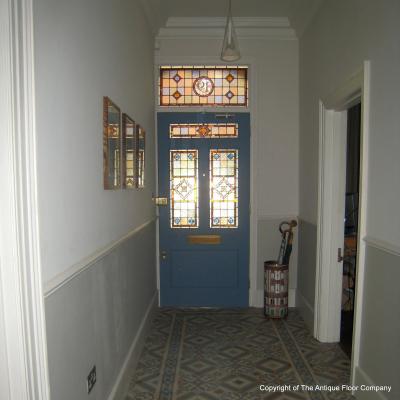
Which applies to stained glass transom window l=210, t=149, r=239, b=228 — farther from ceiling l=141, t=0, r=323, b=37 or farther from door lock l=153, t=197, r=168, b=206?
ceiling l=141, t=0, r=323, b=37

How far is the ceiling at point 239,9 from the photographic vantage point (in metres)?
3.36

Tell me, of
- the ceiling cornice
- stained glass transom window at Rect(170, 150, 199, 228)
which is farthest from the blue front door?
the ceiling cornice

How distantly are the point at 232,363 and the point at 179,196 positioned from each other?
1.90 metres

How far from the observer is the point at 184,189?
3.99m

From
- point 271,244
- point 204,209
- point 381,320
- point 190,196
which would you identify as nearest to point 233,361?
point 381,320

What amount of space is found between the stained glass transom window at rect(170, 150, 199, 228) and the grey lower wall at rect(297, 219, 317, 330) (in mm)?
1198

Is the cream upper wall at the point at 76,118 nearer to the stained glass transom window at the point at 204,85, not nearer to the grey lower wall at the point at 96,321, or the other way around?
the grey lower wall at the point at 96,321

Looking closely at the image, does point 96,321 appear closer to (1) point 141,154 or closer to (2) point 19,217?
(2) point 19,217

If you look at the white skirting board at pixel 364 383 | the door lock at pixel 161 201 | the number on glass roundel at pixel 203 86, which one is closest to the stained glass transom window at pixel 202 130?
the number on glass roundel at pixel 203 86

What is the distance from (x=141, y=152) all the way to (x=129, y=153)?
1.68 feet

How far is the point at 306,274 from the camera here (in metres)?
3.60

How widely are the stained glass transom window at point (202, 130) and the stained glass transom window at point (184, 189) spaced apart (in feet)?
0.64

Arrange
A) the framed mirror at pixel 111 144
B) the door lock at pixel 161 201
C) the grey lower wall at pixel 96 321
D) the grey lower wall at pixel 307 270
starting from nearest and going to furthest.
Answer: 1. the grey lower wall at pixel 96 321
2. the framed mirror at pixel 111 144
3. the grey lower wall at pixel 307 270
4. the door lock at pixel 161 201

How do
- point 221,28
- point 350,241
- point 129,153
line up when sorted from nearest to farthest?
point 129,153 → point 350,241 → point 221,28
